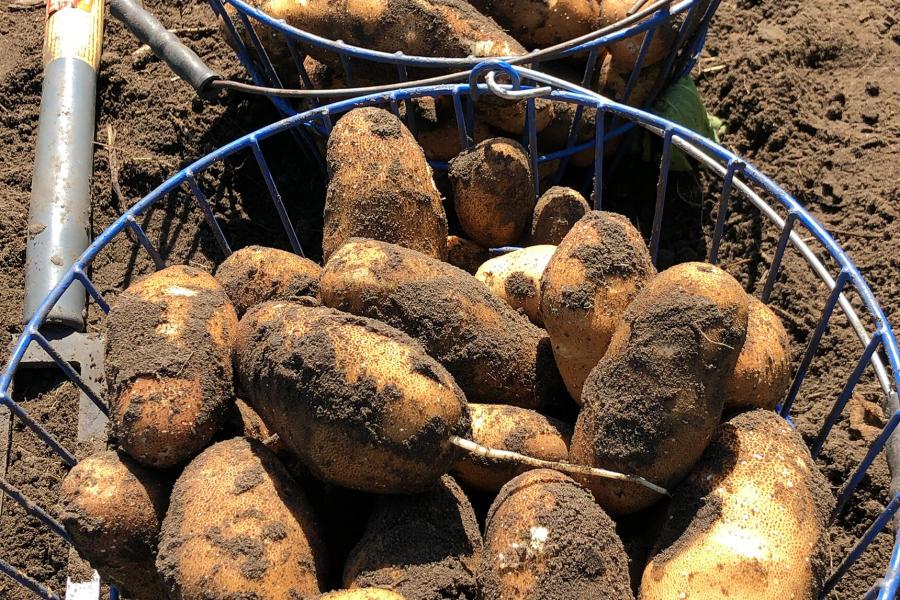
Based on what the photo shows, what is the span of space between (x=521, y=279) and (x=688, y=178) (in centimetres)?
128

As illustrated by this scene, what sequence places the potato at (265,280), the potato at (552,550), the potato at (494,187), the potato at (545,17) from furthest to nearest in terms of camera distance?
the potato at (545,17) < the potato at (494,187) < the potato at (265,280) < the potato at (552,550)

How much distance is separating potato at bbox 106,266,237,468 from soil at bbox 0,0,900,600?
90 cm

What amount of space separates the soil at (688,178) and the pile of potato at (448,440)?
804 millimetres

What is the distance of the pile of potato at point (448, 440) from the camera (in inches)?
62.6

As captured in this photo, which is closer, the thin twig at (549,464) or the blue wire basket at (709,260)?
the thin twig at (549,464)

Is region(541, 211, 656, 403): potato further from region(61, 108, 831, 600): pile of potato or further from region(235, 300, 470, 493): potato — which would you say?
region(235, 300, 470, 493): potato

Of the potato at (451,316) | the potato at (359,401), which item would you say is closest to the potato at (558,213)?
the potato at (451,316)

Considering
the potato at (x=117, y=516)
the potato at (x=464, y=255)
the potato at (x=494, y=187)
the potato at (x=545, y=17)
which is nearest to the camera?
the potato at (x=117, y=516)

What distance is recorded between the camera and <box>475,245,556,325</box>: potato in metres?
2.09

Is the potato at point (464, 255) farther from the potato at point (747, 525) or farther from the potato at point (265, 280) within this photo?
the potato at point (747, 525)

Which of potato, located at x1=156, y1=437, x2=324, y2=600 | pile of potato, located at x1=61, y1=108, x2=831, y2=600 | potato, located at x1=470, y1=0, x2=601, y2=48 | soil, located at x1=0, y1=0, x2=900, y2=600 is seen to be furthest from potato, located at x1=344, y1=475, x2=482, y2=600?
potato, located at x1=470, y1=0, x2=601, y2=48

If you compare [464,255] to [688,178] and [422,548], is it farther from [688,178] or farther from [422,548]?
[688,178]

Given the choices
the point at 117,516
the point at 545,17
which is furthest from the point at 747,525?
the point at 545,17

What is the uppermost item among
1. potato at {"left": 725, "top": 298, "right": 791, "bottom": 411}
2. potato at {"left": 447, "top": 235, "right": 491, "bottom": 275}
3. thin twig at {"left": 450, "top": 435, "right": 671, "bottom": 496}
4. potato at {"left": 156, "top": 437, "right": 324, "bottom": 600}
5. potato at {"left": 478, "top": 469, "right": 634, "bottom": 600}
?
A: potato at {"left": 725, "top": 298, "right": 791, "bottom": 411}
